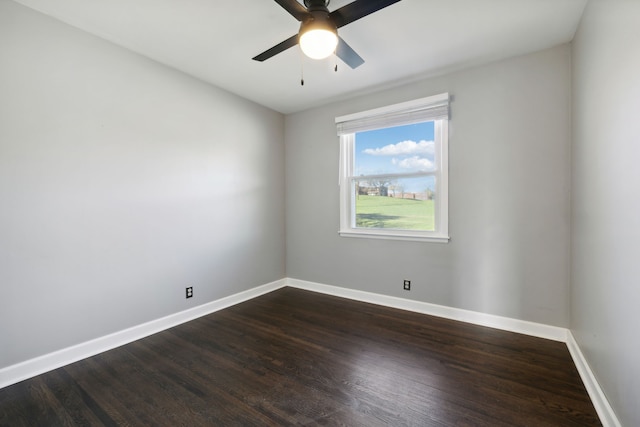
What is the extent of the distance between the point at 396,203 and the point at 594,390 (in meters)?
2.15

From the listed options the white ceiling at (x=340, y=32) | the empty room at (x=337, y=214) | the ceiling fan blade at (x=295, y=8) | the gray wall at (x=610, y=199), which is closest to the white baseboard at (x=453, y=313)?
the empty room at (x=337, y=214)

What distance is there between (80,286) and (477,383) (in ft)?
9.83

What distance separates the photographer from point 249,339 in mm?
2486

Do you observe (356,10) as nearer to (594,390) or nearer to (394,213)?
(394,213)

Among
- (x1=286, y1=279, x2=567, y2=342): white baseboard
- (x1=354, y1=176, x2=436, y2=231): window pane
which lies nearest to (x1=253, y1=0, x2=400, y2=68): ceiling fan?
(x1=354, y1=176, x2=436, y2=231): window pane

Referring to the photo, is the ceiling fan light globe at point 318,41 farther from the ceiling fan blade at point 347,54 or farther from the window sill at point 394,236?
the window sill at point 394,236

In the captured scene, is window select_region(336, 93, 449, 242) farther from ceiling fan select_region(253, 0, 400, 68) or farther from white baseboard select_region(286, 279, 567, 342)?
ceiling fan select_region(253, 0, 400, 68)

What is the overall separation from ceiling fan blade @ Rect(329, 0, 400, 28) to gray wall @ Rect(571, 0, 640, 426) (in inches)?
45.3

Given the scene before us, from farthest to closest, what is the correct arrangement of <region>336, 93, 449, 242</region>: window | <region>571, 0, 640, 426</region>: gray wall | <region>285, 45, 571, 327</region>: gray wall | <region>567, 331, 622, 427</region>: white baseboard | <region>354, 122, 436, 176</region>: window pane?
1. <region>354, 122, 436, 176</region>: window pane
2. <region>336, 93, 449, 242</region>: window
3. <region>285, 45, 571, 327</region>: gray wall
4. <region>567, 331, 622, 427</region>: white baseboard
5. <region>571, 0, 640, 426</region>: gray wall

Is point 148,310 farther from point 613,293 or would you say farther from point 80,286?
point 613,293

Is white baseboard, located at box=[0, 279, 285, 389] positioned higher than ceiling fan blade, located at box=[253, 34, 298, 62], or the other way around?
ceiling fan blade, located at box=[253, 34, 298, 62]

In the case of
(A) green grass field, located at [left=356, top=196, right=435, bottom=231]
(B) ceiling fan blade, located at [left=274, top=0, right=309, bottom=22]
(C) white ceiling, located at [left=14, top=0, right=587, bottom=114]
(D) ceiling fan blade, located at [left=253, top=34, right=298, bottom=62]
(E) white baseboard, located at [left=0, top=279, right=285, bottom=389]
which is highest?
(C) white ceiling, located at [left=14, top=0, right=587, bottom=114]

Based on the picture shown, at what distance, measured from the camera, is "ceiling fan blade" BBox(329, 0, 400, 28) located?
1.52 m

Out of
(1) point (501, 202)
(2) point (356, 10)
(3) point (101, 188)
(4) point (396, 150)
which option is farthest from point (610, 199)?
(3) point (101, 188)
